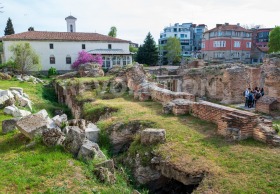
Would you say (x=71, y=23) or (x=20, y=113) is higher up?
(x=71, y=23)

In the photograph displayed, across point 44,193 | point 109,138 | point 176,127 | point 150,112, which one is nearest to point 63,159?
point 44,193

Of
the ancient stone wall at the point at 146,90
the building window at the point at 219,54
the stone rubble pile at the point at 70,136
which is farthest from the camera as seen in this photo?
the building window at the point at 219,54

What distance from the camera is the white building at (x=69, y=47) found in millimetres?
36000

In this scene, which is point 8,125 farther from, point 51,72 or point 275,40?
point 275,40

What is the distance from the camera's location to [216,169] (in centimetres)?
519

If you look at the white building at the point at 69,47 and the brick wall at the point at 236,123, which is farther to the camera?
the white building at the point at 69,47

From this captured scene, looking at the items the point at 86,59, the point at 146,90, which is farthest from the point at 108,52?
the point at 146,90

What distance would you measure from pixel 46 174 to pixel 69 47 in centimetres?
3404

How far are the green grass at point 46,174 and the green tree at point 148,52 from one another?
3956 centimetres

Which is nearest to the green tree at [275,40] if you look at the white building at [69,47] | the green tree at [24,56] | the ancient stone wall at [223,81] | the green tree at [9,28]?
the white building at [69,47]

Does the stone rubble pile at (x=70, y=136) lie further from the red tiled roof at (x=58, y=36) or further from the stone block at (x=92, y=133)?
the red tiled roof at (x=58, y=36)

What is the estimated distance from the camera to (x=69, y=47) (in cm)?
3756

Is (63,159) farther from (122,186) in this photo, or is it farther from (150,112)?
(150,112)

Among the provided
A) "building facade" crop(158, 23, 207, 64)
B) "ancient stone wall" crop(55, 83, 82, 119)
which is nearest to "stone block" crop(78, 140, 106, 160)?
"ancient stone wall" crop(55, 83, 82, 119)
